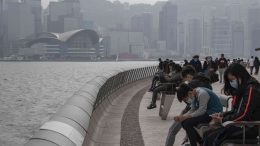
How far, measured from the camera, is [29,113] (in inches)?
1726

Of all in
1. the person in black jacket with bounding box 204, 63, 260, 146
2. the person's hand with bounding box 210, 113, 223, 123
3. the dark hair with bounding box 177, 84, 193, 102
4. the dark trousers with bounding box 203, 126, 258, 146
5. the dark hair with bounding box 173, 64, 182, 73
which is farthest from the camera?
the dark hair with bounding box 173, 64, 182, 73

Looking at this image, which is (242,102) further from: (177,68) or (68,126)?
(177,68)

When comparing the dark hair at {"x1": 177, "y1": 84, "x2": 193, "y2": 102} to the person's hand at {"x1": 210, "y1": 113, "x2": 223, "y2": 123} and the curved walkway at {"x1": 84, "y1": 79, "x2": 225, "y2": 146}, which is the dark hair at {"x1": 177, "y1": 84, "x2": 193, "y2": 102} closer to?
the person's hand at {"x1": 210, "y1": 113, "x2": 223, "y2": 123}

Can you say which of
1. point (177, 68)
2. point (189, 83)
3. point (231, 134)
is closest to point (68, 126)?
point (189, 83)

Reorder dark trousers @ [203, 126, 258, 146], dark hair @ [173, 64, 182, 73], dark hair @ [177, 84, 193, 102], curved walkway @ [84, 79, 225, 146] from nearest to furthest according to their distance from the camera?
dark trousers @ [203, 126, 258, 146], dark hair @ [177, 84, 193, 102], curved walkway @ [84, 79, 225, 146], dark hair @ [173, 64, 182, 73]

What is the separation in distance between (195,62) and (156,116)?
8354 millimetres

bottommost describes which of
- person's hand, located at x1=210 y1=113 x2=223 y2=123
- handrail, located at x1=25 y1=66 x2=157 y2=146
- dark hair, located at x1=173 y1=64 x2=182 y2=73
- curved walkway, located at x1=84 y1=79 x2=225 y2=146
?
curved walkway, located at x1=84 y1=79 x2=225 y2=146

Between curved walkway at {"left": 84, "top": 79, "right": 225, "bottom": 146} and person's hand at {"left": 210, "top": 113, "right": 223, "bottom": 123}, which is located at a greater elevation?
person's hand at {"left": 210, "top": 113, "right": 223, "bottom": 123}

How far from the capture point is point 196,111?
6.91m

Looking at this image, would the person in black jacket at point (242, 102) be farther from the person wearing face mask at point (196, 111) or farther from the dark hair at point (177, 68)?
the dark hair at point (177, 68)

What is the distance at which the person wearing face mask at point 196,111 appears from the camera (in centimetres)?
687

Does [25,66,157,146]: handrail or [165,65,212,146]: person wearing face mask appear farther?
[165,65,212,146]: person wearing face mask

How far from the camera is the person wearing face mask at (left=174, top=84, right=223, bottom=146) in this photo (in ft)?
22.5

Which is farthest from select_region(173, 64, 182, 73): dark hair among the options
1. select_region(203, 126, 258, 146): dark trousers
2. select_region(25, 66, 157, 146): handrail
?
select_region(203, 126, 258, 146): dark trousers
